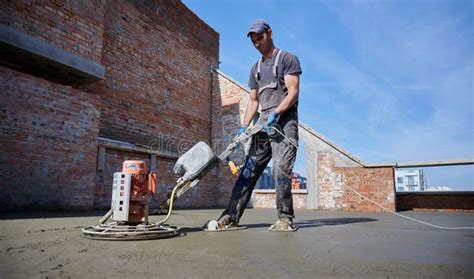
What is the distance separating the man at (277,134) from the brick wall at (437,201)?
7.93 meters

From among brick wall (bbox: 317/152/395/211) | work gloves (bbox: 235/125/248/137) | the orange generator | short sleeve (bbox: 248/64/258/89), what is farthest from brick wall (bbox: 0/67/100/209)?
brick wall (bbox: 317/152/395/211)

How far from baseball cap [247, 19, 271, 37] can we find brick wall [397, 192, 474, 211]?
8415 millimetres

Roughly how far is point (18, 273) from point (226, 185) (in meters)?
9.64

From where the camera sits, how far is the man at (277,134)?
3.19 metres

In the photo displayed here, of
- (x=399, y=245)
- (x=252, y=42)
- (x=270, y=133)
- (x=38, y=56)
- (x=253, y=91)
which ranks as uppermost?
(x=38, y=56)

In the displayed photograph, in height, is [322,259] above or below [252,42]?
below

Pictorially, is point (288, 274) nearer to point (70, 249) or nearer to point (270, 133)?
point (70, 249)

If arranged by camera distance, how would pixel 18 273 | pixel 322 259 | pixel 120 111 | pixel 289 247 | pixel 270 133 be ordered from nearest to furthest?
1. pixel 18 273
2. pixel 322 259
3. pixel 289 247
4. pixel 270 133
5. pixel 120 111

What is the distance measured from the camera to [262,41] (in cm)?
344

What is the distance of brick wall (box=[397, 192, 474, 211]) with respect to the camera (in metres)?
8.80

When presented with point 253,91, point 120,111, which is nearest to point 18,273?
point 253,91

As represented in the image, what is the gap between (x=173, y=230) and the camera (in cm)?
265

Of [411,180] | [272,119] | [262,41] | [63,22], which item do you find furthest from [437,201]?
[63,22]

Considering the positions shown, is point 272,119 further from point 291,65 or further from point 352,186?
point 352,186
